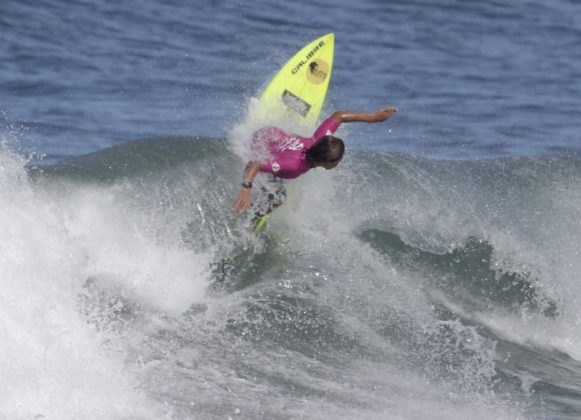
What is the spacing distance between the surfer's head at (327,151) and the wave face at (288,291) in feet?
3.63

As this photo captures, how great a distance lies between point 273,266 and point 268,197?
24.0 inches

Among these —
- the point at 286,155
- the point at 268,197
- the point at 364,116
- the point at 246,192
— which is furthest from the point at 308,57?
the point at 246,192

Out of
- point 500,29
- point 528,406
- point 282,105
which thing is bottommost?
point 500,29

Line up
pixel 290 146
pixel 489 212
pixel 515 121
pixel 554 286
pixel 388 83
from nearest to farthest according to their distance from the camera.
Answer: pixel 290 146 < pixel 554 286 < pixel 489 212 < pixel 515 121 < pixel 388 83

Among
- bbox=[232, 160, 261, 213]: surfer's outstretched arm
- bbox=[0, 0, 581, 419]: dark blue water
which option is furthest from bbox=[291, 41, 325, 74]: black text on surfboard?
bbox=[232, 160, 261, 213]: surfer's outstretched arm

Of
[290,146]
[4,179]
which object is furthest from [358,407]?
[4,179]

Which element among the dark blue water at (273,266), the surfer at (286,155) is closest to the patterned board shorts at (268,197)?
the surfer at (286,155)

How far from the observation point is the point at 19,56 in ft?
55.6

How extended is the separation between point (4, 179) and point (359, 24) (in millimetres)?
15148

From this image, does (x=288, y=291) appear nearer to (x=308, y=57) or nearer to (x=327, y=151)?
(x=327, y=151)

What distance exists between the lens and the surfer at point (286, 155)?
757cm

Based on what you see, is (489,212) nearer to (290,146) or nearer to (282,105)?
(282,105)

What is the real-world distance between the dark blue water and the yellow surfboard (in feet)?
1.17

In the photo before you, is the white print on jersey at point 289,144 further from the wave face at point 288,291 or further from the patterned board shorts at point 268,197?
the wave face at point 288,291
